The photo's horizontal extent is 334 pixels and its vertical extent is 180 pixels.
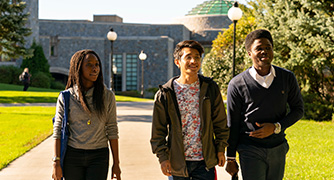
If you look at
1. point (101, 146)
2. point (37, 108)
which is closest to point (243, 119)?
point (101, 146)

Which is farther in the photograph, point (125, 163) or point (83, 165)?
point (125, 163)

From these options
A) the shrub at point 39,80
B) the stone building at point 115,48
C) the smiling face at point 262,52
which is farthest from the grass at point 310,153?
the stone building at point 115,48

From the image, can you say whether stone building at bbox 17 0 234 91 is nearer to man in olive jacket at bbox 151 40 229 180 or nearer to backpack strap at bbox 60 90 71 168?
backpack strap at bbox 60 90 71 168

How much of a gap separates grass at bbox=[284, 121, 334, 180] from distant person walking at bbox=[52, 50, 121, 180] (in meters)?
3.90

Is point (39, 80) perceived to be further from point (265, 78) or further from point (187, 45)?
point (265, 78)

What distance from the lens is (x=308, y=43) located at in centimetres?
1608

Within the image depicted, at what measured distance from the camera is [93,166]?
13.5 ft

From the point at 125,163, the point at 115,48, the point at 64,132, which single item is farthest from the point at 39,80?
the point at 64,132

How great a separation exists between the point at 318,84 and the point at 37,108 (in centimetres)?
1145

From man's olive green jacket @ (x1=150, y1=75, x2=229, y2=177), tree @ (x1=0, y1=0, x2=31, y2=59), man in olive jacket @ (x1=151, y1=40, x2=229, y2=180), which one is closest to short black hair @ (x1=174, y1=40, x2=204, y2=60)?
man in olive jacket @ (x1=151, y1=40, x2=229, y2=180)

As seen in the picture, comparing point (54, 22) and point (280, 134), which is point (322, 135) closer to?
point (280, 134)

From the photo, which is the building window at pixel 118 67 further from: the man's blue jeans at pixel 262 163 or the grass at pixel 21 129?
the man's blue jeans at pixel 262 163

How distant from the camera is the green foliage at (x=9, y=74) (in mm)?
38938

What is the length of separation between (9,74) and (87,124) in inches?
1460
